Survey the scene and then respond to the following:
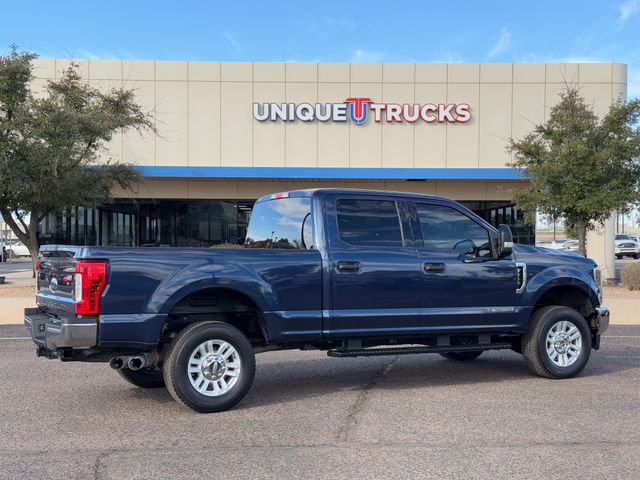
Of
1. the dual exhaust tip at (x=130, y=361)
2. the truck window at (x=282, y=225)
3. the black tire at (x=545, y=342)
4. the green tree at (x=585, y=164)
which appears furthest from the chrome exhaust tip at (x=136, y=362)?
the green tree at (x=585, y=164)

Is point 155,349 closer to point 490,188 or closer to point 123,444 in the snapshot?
point 123,444

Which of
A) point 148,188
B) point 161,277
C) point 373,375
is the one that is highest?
point 148,188

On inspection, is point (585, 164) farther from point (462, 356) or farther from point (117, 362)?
point (117, 362)

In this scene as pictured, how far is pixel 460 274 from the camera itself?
7223 mm

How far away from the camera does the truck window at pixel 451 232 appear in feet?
24.0

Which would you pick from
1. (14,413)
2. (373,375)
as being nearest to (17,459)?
(14,413)

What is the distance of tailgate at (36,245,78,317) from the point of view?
5.93 metres

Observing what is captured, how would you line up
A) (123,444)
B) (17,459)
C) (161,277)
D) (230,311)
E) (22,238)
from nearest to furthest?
(17,459) < (123,444) < (161,277) < (230,311) < (22,238)

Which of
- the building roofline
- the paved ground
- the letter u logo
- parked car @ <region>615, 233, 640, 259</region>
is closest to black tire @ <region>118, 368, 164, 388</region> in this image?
the building roofline

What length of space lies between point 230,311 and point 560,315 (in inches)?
148

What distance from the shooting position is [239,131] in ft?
94.9

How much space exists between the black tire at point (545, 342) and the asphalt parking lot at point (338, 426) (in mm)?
146

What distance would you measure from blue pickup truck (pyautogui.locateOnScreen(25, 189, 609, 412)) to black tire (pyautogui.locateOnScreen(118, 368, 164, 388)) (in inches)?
0.6

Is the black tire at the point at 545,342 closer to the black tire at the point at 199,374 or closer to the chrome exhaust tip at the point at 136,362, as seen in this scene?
the black tire at the point at 199,374
